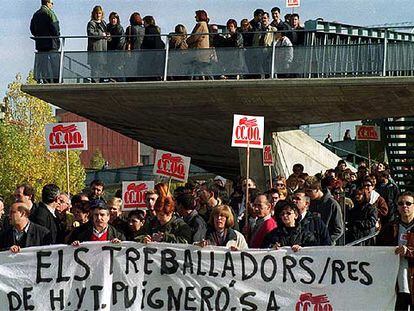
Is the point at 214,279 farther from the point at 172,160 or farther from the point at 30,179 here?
the point at 30,179

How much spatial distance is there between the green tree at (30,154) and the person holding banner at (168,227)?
55.1 metres

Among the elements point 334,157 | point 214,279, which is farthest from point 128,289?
point 334,157

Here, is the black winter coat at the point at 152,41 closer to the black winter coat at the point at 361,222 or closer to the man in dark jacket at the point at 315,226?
the black winter coat at the point at 361,222

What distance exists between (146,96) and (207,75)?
164 centimetres

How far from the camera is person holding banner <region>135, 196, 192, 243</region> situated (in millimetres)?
15477

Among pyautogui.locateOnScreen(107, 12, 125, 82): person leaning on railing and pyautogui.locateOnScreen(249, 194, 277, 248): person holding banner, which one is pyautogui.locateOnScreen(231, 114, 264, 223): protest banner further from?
pyautogui.locateOnScreen(107, 12, 125, 82): person leaning on railing

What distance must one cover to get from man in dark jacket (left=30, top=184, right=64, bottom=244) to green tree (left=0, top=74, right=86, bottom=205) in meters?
53.0

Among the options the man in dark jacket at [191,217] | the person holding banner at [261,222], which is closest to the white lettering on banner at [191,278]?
the man in dark jacket at [191,217]

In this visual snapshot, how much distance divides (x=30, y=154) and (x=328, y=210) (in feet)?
183

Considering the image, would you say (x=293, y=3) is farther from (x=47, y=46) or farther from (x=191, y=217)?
(x=191, y=217)

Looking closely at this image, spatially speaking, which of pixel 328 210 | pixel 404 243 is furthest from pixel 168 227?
pixel 328 210

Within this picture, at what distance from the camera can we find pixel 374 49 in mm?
29859

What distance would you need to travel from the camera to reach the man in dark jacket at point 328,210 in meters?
17.7

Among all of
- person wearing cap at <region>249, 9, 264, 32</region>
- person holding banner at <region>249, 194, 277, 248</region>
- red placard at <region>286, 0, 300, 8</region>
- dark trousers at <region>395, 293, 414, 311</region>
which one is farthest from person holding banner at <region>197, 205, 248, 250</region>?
person wearing cap at <region>249, 9, 264, 32</region>
